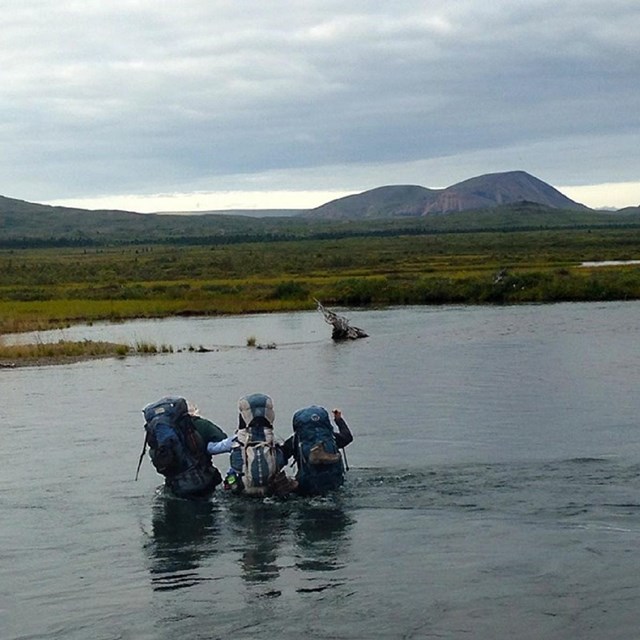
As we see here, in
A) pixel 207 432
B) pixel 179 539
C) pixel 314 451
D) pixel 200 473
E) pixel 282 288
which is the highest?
pixel 282 288

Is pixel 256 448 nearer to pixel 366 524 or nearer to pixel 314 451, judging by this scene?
pixel 314 451

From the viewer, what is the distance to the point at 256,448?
16.5 m

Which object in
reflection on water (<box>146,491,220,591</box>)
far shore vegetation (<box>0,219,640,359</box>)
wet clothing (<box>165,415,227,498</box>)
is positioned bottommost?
reflection on water (<box>146,491,220,591</box>)

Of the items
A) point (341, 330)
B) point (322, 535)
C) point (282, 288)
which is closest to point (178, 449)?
point (322, 535)

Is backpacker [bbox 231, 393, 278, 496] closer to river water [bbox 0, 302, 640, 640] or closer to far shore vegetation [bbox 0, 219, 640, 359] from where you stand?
river water [bbox 0, 302, 640, 640]

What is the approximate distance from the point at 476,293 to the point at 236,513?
1761 inches

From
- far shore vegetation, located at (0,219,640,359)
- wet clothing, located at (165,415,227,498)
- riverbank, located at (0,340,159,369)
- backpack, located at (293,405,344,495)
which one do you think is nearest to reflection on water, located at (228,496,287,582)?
wet clothing, located at (165,415,227,498)

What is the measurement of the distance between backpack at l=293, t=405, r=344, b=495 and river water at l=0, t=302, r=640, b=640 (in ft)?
1.00

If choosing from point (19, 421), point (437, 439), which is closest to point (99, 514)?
point (437, 439)

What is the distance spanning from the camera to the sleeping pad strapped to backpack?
1683cm

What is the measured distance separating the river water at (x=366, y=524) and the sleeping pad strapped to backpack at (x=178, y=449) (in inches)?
12.0

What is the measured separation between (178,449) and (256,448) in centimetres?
124

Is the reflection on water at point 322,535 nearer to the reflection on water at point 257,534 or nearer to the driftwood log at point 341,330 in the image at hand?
the reflection on water at point 257,534

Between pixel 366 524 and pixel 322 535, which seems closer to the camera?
pixel 322 535
